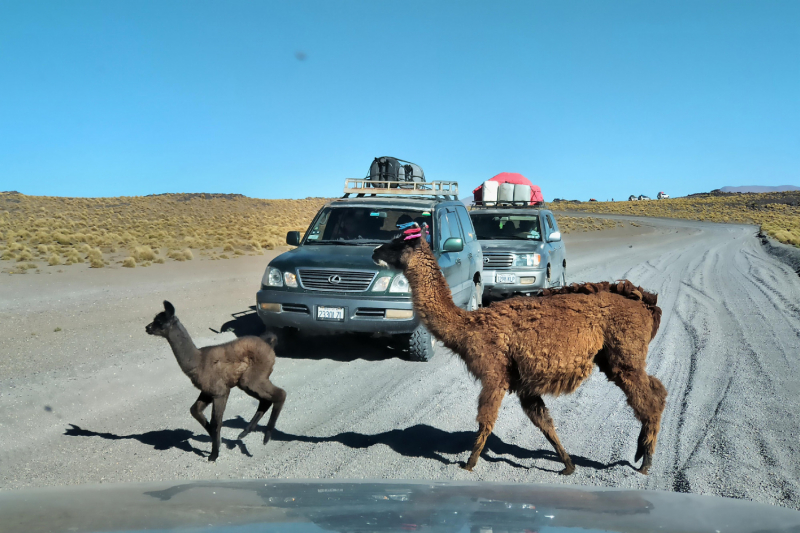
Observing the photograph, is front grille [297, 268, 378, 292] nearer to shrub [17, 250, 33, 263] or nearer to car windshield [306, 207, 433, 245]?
car windshield [306, 207, 433, 245]

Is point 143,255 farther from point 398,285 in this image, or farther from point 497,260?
point 398,285

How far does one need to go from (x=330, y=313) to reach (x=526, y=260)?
23.1 ft

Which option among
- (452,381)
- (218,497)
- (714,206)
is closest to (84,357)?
(452,381)

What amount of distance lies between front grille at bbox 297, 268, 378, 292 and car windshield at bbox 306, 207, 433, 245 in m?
1.29

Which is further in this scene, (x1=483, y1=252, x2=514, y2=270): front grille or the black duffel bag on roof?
(x1=483, y1=252, x2=514, y2=270): front grille

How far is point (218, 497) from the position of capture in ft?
9.37

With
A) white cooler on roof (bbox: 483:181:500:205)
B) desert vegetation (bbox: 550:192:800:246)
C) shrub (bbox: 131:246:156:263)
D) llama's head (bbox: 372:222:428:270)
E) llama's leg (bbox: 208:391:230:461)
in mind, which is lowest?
desert vegetation (bbox: 550:192:800:246)

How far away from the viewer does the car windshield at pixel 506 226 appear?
1529 cm

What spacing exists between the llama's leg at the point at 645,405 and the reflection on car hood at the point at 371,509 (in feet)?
5.54

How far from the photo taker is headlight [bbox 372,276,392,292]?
800 centimetres

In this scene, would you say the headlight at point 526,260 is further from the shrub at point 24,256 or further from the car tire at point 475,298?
the shrub at point 24,256

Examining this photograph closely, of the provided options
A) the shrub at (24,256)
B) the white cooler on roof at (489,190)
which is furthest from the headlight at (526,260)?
the shrub at (24,256)

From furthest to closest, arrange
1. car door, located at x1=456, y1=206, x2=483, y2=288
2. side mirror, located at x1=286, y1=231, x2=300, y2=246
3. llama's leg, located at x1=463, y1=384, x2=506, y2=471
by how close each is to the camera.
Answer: car door, located at x1=456, y1=206, x2=483, y2=288, side mirror, located at x1=286, y1=231, x2=300, y2=246, llama's leg, located at x1=463, y1=384, x2=506, y2=471

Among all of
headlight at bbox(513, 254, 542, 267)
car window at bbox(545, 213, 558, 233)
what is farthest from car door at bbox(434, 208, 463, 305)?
car window at bbox(545, 213, 558, 233)
